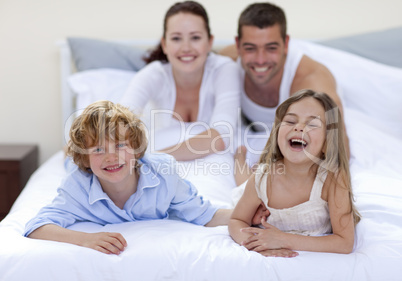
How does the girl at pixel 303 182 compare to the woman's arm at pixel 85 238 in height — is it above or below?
above

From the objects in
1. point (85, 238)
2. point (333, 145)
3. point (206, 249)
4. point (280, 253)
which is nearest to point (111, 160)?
point (85, 238)

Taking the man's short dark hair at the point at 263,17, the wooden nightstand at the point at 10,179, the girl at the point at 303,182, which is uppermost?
the man's short dark hair at the point at 263,17

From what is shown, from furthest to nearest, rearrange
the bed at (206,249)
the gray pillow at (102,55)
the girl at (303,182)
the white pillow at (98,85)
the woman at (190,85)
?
the gray pillow at (102,55) < the white pillow at (98,85) < the woman at (190,85) < the girl at (303,182) < the bed at (206,249)

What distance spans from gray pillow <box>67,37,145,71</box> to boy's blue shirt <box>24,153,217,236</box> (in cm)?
107

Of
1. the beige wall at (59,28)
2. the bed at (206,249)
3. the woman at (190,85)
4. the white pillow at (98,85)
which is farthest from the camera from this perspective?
the beige wall at (59,28)

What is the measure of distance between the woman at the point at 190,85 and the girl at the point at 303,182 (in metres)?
0.52

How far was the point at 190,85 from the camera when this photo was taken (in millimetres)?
2160

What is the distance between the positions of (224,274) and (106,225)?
38 cm

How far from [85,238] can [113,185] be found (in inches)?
8.4

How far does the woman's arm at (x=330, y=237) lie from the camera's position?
121cm

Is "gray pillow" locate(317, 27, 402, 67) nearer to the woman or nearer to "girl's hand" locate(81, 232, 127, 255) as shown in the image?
the woman

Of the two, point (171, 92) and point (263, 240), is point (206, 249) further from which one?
point (171, 92)

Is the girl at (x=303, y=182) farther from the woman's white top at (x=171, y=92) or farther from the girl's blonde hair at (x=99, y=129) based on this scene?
the woman's white top at (x=171, y=92)

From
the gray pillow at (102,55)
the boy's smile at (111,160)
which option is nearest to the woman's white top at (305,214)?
the boy's smile at (111,160)
